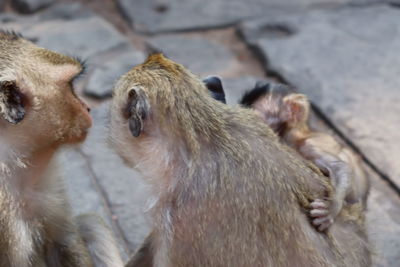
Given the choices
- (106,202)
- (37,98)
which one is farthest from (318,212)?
(106,202)

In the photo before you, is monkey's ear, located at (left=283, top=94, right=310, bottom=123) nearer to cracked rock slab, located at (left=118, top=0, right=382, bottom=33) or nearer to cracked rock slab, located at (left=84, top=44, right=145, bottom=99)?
cracked rock slab, located at (left=84, top=44, right=145, bottom=99)

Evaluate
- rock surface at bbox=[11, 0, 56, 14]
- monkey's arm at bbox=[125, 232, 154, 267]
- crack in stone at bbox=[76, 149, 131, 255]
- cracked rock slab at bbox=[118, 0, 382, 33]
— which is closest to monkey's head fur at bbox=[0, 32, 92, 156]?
monkey's arm at bbox=[125, 232, 154, 267]

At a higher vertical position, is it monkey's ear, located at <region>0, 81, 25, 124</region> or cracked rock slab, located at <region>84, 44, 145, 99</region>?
monkey's ear, located at <region>0, 81, 25, 124</region>

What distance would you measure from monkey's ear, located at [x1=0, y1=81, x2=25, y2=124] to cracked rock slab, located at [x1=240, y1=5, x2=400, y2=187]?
220cm

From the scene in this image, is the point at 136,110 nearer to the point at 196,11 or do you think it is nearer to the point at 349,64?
the point at 349,64

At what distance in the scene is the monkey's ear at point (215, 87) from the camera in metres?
3.32

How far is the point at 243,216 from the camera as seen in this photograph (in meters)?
2.97

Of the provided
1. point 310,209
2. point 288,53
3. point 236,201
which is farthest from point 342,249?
point 288,53

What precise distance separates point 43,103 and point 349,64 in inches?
115

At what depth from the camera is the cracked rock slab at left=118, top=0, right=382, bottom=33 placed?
6.36m

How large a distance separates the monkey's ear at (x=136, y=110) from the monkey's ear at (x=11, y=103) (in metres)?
0.44

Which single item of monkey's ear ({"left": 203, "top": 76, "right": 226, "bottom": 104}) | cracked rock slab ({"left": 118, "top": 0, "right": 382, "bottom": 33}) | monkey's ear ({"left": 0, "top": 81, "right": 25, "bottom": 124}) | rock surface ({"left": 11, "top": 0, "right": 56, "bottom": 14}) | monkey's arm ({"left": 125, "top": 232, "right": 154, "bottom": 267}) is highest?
monkey's ear ({"left": 0, "top": 81, "right": 25, "bottom": 124})

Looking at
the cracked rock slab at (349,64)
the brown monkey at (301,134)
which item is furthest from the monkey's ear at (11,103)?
the cracked rock slab at (349,64)

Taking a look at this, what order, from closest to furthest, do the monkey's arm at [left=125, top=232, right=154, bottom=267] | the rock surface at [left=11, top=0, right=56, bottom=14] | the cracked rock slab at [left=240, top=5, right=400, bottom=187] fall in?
the monkey's arm at [left=125, top=232, right=154, bottom=267] < the cracked rock slab at [left=240, top=5, right=400, bottom=187] < the rock surface at [left=11, top=0, right=56, bottom=14]
